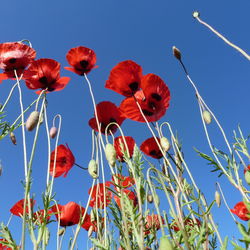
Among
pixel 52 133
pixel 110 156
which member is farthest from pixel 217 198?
pixel 52 133

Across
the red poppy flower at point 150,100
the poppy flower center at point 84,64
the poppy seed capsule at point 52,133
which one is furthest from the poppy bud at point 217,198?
the poppy flower center at point 84,64

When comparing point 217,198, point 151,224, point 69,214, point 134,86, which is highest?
point 134,86

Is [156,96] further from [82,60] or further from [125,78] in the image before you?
[82,60]

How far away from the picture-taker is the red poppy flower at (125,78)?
71.5 inches

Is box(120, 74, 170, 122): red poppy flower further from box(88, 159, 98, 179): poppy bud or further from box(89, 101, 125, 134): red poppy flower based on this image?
box(88, 159, 98, 179): poppy bud

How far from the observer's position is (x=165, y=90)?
6.11 ft

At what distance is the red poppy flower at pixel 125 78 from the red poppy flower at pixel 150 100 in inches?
3.1

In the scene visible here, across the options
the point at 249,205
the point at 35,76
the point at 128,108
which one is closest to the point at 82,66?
the point at 35,76

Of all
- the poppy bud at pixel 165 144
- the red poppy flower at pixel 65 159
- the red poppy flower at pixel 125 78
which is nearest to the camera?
the poppy bud at pixel 165 144

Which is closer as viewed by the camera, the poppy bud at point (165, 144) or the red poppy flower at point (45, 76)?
the poppy bud at point (165, 144)

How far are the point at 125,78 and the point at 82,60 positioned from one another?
414 mm

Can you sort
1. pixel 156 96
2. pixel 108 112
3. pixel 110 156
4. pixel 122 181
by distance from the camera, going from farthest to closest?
pixel 108 112
pixel 156 96
pixel 110 156
pixel 122 181

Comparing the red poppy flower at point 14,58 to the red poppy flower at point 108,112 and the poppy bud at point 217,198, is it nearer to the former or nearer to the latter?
the red poppy flower at point 108,112

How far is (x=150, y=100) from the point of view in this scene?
6.05 feet
